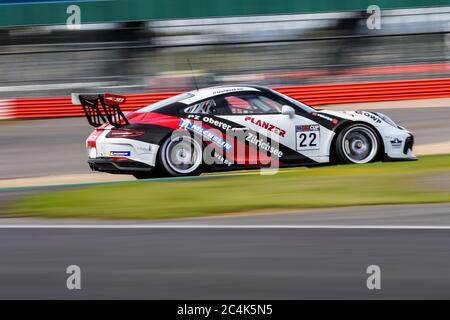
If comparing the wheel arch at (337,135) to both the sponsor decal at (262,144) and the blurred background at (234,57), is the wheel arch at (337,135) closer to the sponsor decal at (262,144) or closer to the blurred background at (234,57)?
the sponsor decal at (262,144)

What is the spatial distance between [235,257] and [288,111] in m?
5.13

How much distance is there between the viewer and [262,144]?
11898mm

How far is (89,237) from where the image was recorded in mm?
7812

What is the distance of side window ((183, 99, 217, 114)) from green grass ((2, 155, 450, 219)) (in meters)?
0.87

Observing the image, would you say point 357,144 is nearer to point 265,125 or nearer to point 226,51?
point 265,125

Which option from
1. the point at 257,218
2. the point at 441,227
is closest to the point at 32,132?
the point at 257,218

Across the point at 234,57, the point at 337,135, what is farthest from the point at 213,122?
the point at 234,57

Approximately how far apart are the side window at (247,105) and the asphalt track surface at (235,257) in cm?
321

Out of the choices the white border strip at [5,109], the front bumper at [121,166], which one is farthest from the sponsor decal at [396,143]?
the white border strip at [5,109]

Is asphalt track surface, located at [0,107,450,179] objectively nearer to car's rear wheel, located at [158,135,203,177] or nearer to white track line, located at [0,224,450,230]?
car's rear wheel, located at [158,135,203,177]

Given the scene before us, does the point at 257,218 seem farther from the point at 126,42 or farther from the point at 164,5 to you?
the point at 164,5

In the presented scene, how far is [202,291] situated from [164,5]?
2114 centimetres

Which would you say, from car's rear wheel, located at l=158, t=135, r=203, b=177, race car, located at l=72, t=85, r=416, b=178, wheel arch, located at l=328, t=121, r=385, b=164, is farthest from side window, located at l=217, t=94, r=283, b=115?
wheel arch, located at l=328, t=121, r=385, b=164

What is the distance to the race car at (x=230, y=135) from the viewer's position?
11.6 meters
